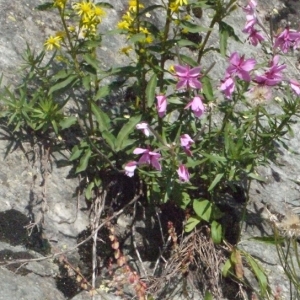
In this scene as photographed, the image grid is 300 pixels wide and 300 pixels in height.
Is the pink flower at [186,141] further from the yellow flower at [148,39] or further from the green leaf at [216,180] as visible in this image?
the yellow flower at [148,39]

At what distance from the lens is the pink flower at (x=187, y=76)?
2875 millimetres

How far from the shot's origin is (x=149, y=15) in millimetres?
4203

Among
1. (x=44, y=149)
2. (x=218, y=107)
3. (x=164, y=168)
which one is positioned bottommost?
(x=44, y=149)

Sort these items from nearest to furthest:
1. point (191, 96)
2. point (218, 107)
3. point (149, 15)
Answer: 1. point (191, 96)
2. point (218, 107)
3. point (149, 15)

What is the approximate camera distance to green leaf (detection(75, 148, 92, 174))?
3261mm

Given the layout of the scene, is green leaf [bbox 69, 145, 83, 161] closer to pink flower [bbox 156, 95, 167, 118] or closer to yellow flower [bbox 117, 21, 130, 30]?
pink flower [bbox 156, 95, 167, 118]

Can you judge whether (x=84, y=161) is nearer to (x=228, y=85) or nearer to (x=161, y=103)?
(x=161, y=103)

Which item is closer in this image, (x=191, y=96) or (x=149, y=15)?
(x=191, y=96)

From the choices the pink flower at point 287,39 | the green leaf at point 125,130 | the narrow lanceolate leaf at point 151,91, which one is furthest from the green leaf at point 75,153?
the pink flower at point 287,39

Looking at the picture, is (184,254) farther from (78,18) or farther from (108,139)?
(78,18)

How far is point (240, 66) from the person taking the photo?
2883 mm

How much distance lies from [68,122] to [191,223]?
0.75 meters

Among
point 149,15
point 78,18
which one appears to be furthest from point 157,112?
point 149,15

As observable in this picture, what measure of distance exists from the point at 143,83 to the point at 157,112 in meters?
0.15
